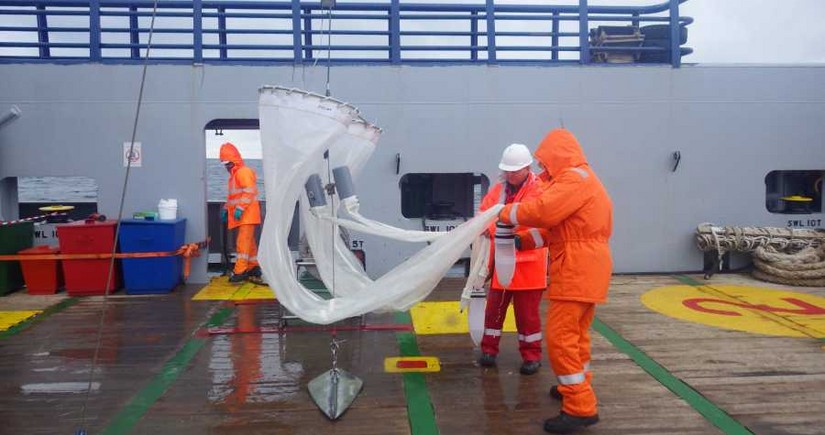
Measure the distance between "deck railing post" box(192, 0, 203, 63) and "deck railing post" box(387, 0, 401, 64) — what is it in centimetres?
251

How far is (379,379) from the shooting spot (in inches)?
184

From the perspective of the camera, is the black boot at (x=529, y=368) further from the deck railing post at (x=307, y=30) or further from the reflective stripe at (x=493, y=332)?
the deck railing post at (x=307, y=30)

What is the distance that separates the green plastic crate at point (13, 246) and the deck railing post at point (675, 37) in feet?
29.4

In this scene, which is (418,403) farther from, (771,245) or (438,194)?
(438,194)

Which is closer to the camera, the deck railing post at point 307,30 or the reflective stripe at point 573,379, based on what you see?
the reflective stripe at point 573,379

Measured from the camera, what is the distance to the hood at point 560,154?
3834 mm

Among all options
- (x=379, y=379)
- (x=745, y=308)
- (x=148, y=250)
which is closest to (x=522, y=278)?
(x=379, y=379)

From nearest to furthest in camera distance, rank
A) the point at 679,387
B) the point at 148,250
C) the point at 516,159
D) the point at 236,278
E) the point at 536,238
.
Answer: the point at 536,238, the point at 679,387, the point at 516,159, the point at 148,250, the point at 236,278

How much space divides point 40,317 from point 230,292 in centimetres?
207

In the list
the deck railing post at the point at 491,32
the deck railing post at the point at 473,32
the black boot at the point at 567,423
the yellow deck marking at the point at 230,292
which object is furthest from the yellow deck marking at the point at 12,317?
the deck railing post at the point at 473,32

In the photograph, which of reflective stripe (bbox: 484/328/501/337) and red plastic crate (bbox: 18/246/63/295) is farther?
red plastic crate (bbox: 18/246/63/295)

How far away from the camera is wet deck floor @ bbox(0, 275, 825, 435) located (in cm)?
390

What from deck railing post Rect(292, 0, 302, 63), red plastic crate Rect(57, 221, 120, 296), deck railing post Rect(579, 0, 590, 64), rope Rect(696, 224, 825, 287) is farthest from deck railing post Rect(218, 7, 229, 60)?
rope Rect(696, 224, 825, 287)

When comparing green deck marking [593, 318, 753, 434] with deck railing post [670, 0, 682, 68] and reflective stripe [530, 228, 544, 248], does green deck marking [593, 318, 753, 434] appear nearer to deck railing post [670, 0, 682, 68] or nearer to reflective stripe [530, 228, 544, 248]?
reflective stripe [530, 228, 544, 248]
